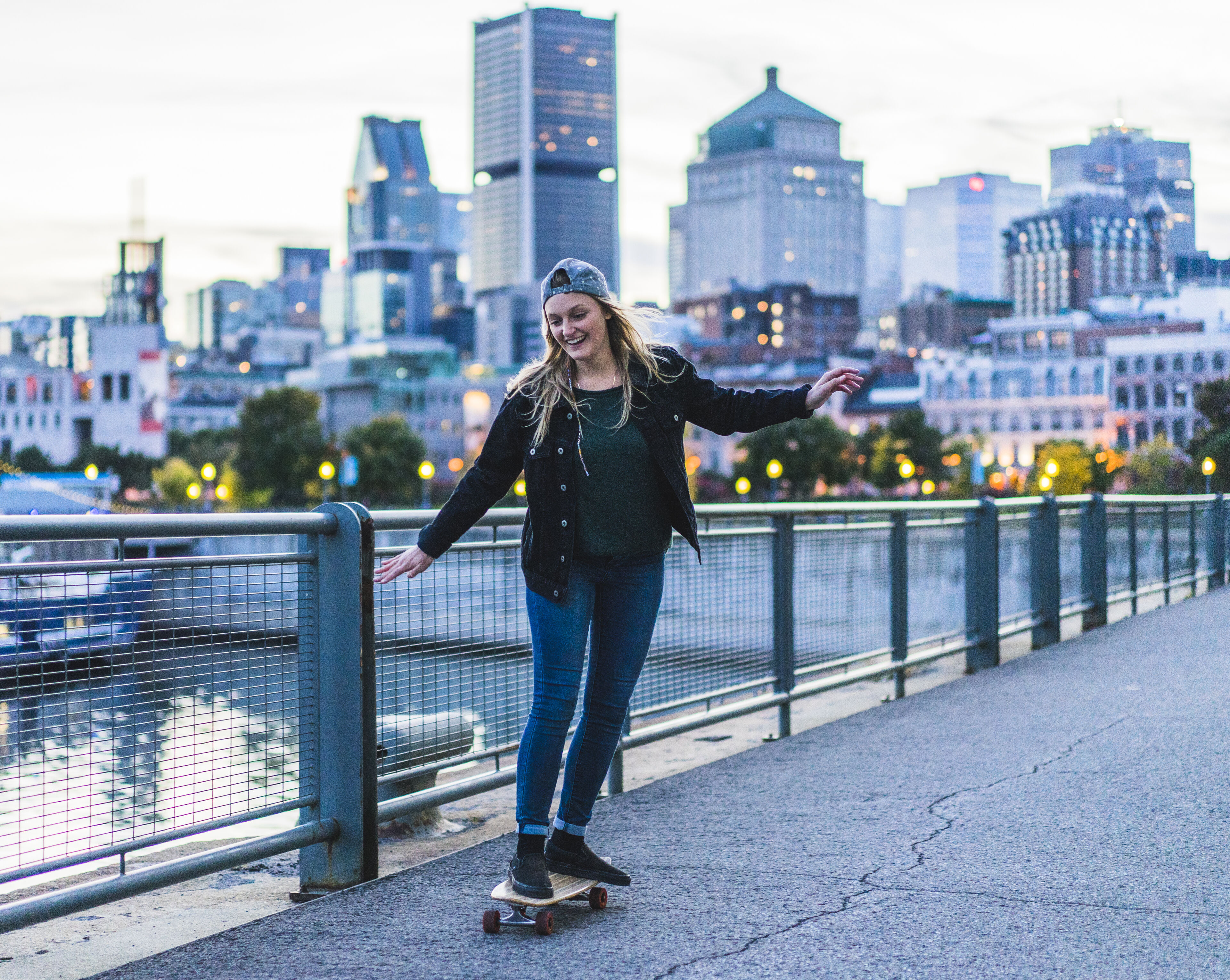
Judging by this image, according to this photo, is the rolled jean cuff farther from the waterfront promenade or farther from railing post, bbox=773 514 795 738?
railing post, bbox=773 514 795 738

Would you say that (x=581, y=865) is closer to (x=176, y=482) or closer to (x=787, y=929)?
(x=787, y=929)

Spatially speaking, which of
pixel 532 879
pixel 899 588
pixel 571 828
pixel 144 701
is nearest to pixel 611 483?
pixel 571 828

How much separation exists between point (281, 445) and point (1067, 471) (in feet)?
192

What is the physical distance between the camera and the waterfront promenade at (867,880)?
172 inches

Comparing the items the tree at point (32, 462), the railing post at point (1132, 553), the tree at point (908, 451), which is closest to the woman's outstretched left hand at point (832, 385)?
the railing post at point (1132, 553)

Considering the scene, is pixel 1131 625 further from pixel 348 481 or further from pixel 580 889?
pixel 348 481

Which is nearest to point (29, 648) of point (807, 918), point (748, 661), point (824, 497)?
point (807, 918)

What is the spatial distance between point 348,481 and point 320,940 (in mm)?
106763

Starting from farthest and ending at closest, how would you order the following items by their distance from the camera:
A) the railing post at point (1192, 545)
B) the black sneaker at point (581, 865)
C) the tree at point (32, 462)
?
the tree at point (32, 462)
the railing post at point (1192, 545)
the black sneaker at point (581, 865)

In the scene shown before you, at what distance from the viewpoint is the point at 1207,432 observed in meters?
102

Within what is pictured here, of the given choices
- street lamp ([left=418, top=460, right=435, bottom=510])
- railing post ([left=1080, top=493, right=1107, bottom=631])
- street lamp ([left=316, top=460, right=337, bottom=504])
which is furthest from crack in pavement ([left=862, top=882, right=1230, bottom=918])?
street lamp ([left=418, top=460, right=435, bottom=510])

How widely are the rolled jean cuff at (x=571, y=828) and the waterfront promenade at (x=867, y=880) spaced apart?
24 cm

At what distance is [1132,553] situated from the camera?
663 inches

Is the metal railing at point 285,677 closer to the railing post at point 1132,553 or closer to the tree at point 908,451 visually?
the railing post at point 1132,553
